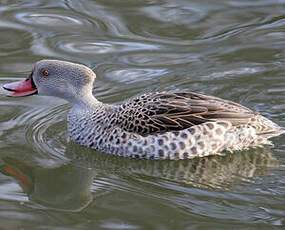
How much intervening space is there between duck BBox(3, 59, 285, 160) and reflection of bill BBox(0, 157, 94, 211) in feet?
1.62

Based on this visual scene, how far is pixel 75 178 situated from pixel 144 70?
2656 mm

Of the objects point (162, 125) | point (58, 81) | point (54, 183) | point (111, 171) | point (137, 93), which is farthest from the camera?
point (137, 93)

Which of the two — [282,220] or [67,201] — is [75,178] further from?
[282,220]

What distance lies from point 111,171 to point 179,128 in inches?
30.2

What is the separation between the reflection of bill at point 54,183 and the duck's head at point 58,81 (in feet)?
2.70

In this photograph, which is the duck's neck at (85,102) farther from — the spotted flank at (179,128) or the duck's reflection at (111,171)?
the duck's reflection at (111,171)

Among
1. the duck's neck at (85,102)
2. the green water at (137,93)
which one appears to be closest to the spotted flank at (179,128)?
the green water at (137,93)

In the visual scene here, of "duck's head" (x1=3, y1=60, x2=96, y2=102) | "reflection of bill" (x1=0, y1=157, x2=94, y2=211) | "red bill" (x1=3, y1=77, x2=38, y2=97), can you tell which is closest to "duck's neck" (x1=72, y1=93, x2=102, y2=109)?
"duck's head" (x1=3, y1=60, x2=96, y2=102)

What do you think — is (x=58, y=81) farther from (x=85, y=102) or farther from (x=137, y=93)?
(x=137, y=93)

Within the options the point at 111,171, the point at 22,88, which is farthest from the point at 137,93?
the point at 111,171

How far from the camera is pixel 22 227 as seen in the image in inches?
316

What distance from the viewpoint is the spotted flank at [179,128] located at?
30.7 ft

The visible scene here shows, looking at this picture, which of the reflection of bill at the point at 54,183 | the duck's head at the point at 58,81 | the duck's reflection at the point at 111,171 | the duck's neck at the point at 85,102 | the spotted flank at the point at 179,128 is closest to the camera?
the reflection of bill at the point at 54,183

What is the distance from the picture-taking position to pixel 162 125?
30.6ft
